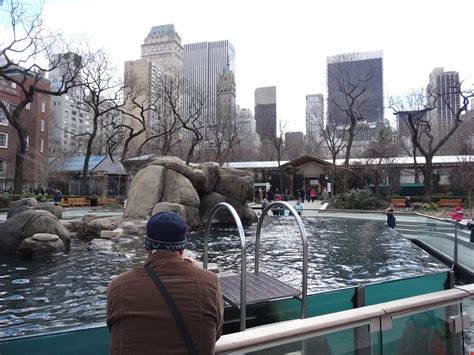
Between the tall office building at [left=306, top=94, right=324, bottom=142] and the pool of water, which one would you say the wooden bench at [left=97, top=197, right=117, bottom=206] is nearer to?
the pool of water

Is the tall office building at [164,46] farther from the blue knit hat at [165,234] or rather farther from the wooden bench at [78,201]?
the blue knit hat at [165,234]

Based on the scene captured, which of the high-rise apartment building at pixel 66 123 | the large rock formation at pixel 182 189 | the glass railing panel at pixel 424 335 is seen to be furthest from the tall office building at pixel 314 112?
the glass railing panel at pixel 424 335

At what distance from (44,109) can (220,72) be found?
2561 cm

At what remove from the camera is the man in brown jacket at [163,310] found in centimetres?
195

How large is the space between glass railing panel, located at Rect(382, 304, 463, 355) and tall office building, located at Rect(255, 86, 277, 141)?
49.8 metres

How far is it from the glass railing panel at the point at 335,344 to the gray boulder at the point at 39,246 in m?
10.3

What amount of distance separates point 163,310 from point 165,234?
17.2 inches

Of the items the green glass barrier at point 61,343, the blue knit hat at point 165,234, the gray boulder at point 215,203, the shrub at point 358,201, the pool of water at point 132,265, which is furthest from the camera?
the shrub at point 358,201

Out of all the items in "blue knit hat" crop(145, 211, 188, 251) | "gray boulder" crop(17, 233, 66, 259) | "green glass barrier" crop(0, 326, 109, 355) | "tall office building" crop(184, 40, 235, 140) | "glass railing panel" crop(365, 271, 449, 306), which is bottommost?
"gray boulder" crop(17, 233, 66, 259)

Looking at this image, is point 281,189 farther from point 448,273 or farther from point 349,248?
point 448,273

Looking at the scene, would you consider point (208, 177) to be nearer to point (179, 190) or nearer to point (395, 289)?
point (179, 190)

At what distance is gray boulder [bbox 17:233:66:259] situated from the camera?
35.8ft

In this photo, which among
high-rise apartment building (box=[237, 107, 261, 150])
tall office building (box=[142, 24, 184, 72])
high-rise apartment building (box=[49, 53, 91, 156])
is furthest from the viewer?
high-rise apartment building (box=[237, 107, 261, 150])

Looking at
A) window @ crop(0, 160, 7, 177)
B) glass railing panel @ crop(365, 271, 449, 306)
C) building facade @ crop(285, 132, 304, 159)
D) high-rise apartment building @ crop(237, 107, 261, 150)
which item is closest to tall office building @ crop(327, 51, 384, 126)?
high-rise apartment building @ crop(237, 107, 261, 150)
